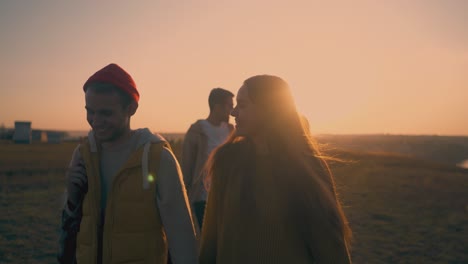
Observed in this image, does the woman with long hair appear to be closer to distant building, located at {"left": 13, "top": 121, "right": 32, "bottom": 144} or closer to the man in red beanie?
the man in red beanie

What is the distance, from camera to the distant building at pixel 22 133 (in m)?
58.0

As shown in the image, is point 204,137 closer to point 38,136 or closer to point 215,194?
point 215,194

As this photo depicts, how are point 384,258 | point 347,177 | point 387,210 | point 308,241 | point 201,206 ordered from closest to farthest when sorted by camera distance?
point 308,241 → point 201,206 → point 384,258 → point 387,210 → point 347,177

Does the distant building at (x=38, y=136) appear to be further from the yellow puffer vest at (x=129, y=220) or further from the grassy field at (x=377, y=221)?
→ the yellow puffer vest at (x=129, y=220)

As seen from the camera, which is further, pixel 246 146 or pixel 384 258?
pixel 384 258

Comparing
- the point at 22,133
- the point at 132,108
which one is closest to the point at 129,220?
the point at 132,108

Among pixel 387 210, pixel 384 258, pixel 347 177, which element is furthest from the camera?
pixel 347 177

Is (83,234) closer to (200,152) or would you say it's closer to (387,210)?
(200,152)

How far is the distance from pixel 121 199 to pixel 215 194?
1.86 feet

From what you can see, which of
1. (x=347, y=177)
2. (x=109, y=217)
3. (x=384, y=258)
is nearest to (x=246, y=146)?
(x=109, y=217)

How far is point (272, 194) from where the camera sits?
2.01 m

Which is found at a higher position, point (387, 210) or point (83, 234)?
point (83, 234)

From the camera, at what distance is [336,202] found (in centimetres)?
199

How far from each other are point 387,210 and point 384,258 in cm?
433
